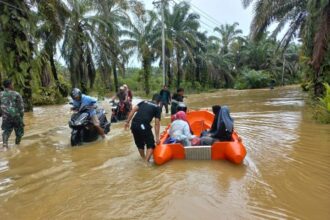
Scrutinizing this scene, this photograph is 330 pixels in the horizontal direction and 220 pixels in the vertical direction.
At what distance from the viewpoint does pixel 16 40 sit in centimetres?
1531

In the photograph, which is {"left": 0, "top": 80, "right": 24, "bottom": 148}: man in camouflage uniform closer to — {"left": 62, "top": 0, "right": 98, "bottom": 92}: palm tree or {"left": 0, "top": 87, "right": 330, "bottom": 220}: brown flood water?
{"left": 0, "top": 87, "right": 330, "bottom": 220}: brown flood water

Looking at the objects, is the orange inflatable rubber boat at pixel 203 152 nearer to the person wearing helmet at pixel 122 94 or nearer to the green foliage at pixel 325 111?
the green foliage at pixel 325 111

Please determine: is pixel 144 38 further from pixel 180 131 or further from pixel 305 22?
pixel 180 131

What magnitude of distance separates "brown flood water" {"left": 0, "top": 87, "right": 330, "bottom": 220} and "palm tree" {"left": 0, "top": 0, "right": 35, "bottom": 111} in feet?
21.1

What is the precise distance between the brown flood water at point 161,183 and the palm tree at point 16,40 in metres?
6.42

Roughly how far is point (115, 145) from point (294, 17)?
51.5 feet

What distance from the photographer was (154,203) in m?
5.38

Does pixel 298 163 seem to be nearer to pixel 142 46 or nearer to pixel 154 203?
pixel 154 203

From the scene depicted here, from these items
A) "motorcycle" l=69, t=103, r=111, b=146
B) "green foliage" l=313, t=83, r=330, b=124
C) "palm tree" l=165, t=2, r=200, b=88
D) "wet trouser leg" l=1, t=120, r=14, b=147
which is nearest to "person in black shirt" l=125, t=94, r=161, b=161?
"motorcycle" l=69, t=103, r=111, b=146

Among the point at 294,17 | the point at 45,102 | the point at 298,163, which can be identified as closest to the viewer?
the point at 298,163

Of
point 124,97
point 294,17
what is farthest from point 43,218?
point 294,17

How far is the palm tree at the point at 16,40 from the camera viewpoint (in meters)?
15.1

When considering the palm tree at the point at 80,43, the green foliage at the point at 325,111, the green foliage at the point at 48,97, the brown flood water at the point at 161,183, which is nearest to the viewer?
the brown flood water at the point at 161,183

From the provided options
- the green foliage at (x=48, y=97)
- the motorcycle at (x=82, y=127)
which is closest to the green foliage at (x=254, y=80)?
the green foliage at (x=48, y=97)
